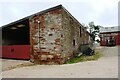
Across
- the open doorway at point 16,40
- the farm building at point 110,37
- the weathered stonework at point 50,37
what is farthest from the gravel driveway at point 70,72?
the farm building at point 110,37

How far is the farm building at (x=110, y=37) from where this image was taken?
3931 centimetres

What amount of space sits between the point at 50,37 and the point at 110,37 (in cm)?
2385

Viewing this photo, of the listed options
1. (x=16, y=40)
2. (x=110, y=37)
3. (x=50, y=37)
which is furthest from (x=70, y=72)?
(x=110, y=37)

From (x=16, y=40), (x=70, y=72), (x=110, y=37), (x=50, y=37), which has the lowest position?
(x=70, y=72)

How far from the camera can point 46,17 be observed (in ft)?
62.9

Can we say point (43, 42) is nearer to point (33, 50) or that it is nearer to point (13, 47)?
point (33, 50)

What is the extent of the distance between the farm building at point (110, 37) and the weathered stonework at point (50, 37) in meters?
20.5

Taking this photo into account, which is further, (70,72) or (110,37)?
(110,37)

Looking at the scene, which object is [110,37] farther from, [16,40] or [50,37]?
[50,37]

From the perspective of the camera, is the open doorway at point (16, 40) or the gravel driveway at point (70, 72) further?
the open doorway at point (16, 40)

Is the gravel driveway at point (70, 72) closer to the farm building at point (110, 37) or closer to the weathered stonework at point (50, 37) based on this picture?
the weathered stonework at point (50, 37)

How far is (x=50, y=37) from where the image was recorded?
18922 mm

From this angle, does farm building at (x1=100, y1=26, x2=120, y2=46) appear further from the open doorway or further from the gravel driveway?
the gravel driveway

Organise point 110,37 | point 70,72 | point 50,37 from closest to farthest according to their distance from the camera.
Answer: point 70,72
point 50,37
point 110,37
